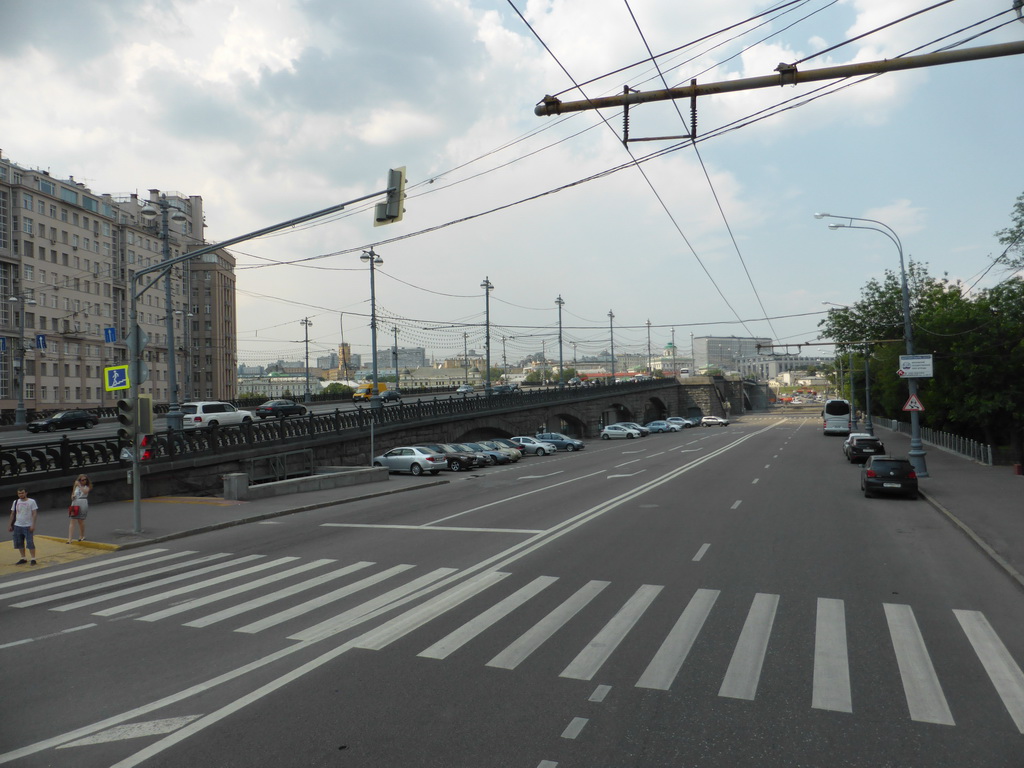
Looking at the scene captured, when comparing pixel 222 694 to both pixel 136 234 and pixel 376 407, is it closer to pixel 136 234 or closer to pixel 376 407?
pixel 376 407

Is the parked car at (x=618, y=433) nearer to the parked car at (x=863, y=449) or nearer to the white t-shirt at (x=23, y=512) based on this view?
the parked car at (x=863, y=449)

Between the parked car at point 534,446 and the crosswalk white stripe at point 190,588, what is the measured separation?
3619 centimetres

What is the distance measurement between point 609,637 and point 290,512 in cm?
1470

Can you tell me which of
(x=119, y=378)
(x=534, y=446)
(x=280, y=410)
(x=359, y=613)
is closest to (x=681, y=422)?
(x=534, y=446)

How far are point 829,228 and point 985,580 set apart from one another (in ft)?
77.1

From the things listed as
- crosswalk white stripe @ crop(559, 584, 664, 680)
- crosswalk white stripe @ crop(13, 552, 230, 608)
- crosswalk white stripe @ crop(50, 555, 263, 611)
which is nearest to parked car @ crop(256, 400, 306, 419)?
crosswalk white stripe @ crop(13, 552, 230, 608)

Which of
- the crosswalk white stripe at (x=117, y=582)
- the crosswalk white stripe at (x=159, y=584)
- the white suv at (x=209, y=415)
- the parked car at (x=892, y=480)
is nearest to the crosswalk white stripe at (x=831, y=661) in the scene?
the crosswalk white stripe at (x=159, y=584)

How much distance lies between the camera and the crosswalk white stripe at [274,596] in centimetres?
1002

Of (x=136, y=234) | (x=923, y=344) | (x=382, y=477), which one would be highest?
(x=136, y=234)

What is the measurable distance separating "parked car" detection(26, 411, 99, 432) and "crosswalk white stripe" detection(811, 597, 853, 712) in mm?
49018

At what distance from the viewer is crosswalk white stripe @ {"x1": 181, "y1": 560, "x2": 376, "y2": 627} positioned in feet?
32.9

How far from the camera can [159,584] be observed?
12414 mm

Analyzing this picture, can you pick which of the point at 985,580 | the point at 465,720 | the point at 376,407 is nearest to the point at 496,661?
the point at 465,720

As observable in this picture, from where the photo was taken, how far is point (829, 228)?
32031 millimetres
